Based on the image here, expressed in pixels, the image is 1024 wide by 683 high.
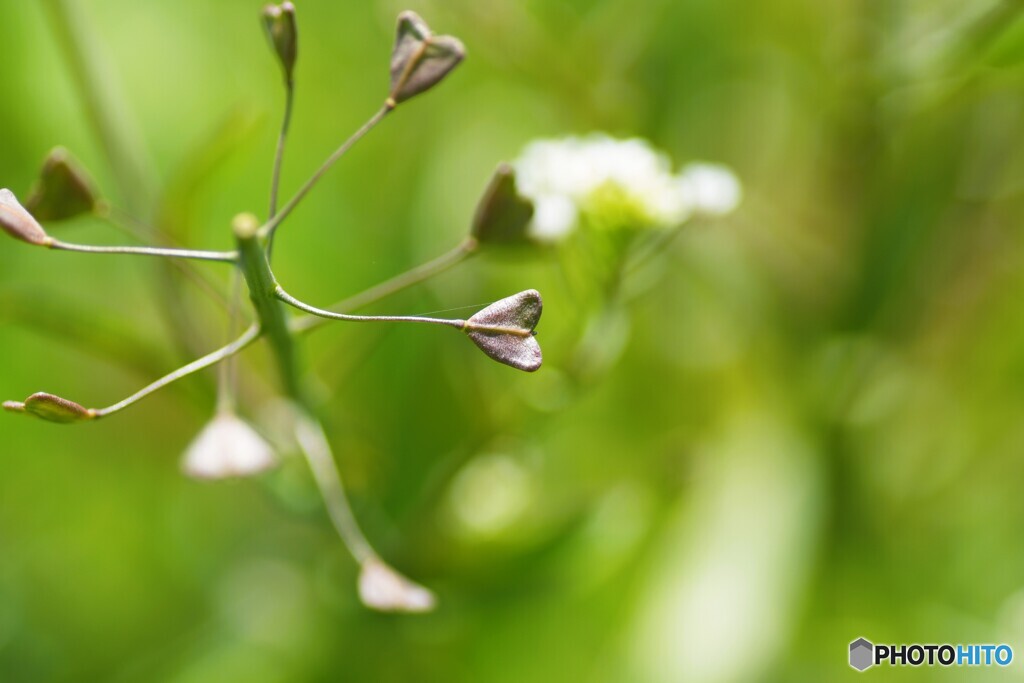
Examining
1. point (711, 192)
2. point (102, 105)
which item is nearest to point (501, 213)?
point (711, 192)

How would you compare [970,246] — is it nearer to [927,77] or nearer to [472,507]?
[927,77]

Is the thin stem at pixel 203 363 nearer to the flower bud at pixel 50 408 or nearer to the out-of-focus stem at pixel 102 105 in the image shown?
the flower bud at pixel 50 408

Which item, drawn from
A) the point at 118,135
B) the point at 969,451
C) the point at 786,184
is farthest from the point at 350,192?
the point at 969,451

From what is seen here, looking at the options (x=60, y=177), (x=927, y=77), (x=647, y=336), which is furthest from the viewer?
(x=647, y=336)

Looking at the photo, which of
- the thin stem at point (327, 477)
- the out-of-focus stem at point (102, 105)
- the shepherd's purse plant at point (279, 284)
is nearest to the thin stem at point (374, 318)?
the shepherd's purse plant at point (279, 284)

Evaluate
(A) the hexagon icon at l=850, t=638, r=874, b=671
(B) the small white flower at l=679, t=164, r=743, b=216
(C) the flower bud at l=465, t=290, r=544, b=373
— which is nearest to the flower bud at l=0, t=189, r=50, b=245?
(C) the flower bud at l=465, t=290, r=544, b=373

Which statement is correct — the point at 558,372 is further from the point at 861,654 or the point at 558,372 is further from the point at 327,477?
the point at 861,654
